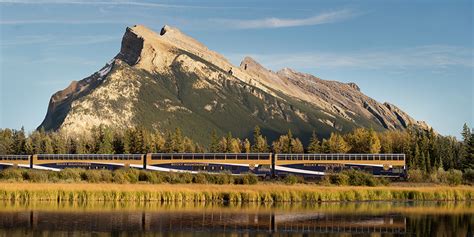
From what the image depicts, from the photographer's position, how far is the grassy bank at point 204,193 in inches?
2324

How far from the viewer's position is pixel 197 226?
4275 centimetres

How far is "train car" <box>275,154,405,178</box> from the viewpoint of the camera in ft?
325

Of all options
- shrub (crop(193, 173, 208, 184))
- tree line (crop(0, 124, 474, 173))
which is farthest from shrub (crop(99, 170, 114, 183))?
tree line (crop(0, 124, 474, 173))

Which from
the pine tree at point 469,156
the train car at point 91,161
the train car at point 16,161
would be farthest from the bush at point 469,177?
the train car at point 16,161

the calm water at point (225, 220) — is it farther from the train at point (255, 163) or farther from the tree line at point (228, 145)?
the tree line at point (228, 145)

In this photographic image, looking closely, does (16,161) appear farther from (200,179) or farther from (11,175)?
(200,179)

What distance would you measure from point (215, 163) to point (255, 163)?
6496 mm

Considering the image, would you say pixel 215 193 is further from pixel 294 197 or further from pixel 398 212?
pixel 398 212

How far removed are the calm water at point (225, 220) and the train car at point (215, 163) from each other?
44479 mm

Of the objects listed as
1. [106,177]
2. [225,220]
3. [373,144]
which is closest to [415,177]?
[106,177]

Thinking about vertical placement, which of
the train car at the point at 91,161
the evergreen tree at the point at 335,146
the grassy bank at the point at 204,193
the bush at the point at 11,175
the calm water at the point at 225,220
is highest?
the evergreen tree at the point at 335,146

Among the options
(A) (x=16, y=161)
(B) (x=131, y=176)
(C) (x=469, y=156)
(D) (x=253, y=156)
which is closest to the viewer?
(B) (x=131, y=176)

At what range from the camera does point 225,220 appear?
46250mm

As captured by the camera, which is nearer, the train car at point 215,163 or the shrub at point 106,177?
the shrub at point 106,177
